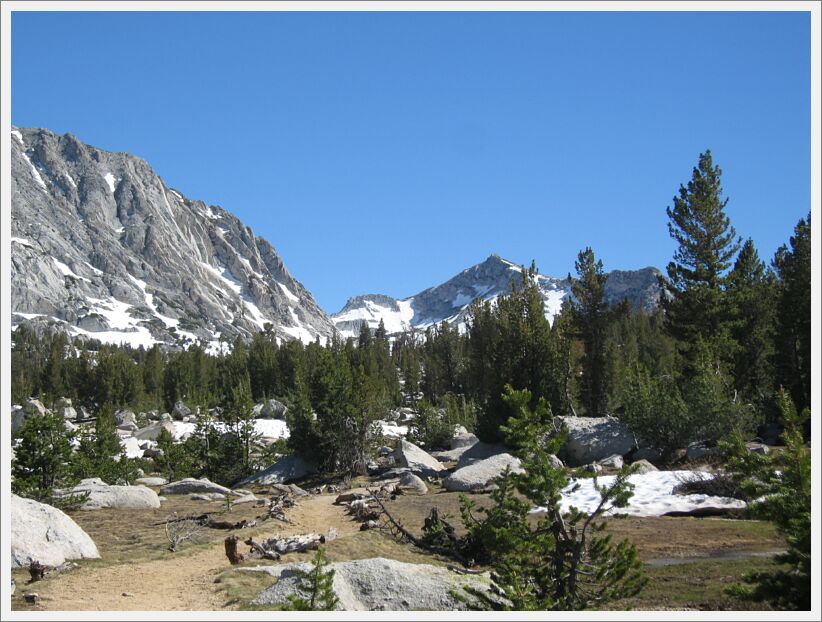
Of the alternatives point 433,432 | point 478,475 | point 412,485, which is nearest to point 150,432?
point 433,432

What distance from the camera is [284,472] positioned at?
101 ft

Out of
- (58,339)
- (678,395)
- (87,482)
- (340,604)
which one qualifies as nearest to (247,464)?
(87,482)

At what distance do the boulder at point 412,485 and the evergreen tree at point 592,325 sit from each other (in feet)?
59.1

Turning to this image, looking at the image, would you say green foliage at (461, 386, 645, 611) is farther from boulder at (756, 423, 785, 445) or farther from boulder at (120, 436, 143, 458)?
boulder at (120, 436, 143, 458)

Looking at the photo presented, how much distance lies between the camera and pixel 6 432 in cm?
687

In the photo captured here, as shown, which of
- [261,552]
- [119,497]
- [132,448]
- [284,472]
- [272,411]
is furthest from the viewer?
[272,411]

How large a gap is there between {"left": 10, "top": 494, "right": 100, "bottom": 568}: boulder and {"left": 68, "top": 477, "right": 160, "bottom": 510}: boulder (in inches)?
289

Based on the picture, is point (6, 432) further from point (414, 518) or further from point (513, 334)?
point (513, 334)

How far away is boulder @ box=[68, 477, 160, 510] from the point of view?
2080 cm

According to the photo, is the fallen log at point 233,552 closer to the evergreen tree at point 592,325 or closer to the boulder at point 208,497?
the boulder at point 208,497

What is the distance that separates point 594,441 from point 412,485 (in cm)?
893

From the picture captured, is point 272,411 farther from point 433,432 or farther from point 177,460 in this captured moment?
point 177,460

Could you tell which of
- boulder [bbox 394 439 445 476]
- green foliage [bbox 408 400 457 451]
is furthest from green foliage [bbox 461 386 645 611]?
green foliage [bbox 408 400 457 451]

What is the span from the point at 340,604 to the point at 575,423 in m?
22.4
